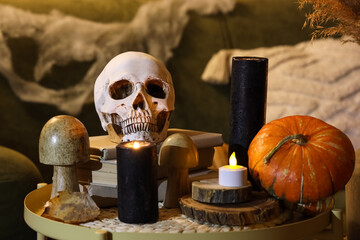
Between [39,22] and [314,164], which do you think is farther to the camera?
[39,22]

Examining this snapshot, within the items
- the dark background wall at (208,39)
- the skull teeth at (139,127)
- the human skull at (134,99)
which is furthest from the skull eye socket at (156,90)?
the dark background wall at (208,39)

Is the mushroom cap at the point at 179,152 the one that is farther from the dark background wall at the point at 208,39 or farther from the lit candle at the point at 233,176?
the dark background wall at the point at 208,39

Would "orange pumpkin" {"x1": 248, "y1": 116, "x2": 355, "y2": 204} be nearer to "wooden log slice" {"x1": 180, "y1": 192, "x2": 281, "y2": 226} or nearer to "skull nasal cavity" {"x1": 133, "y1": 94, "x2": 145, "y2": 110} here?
"wooden log slice" {"x1": 180, "y1": 192, "x2": 281, "y2": 226}

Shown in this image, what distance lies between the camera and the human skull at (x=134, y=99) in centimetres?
132

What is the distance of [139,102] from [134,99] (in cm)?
2

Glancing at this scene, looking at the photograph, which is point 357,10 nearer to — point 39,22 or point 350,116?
point 350,116

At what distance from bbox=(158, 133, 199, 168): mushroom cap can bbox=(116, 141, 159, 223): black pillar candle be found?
9 centimetres

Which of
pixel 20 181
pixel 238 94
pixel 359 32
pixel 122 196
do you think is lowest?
pixel 20 181

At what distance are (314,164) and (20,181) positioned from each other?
3.20ft

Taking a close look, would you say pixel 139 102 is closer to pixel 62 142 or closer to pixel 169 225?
pixel 62 142

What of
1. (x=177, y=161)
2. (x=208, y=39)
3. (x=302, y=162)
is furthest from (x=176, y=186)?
(x=208, y=39)

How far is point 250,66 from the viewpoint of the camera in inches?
51.8

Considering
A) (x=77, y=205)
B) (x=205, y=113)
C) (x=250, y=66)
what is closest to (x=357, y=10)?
(x=250, y=66)

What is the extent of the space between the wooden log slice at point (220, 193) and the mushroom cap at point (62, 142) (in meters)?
0.26
